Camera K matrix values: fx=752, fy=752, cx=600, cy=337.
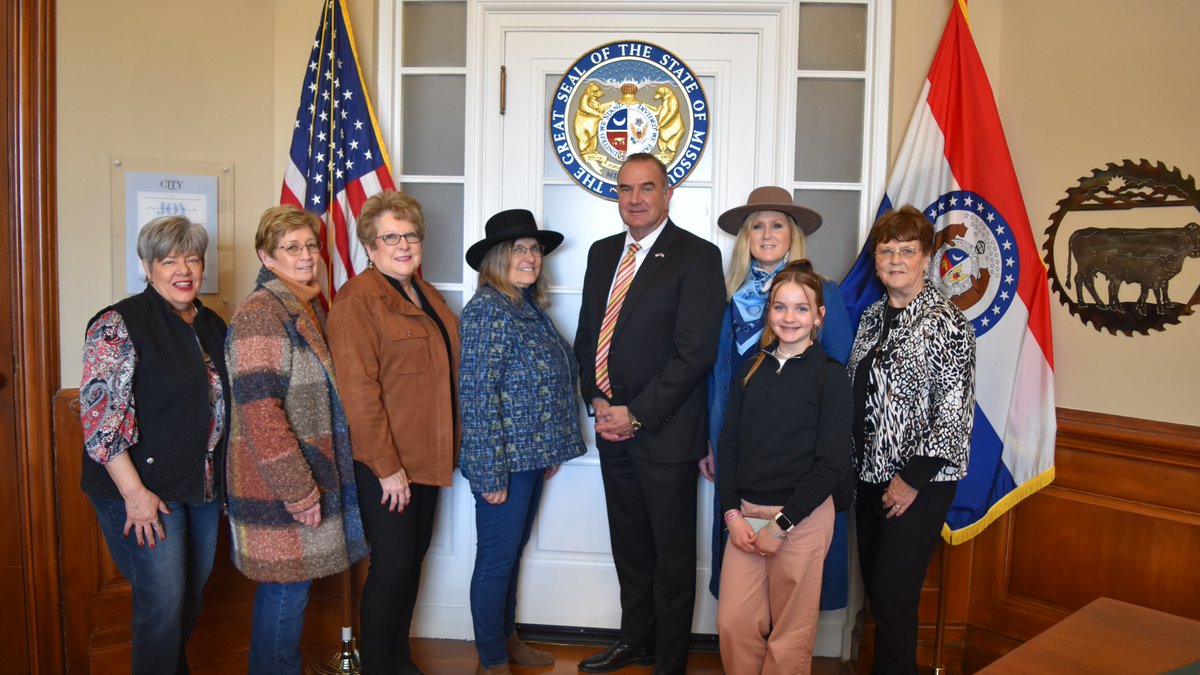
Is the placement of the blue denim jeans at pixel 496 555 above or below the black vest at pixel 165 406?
below

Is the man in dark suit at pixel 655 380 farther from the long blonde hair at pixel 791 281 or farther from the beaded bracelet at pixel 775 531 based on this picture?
the beaded bracelet at pixel 775 531

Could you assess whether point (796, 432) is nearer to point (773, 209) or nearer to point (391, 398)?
point (773, 209)

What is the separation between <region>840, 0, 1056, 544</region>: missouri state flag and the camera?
2.54 metres

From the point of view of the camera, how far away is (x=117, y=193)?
8.39ft

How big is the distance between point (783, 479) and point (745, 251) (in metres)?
0.84

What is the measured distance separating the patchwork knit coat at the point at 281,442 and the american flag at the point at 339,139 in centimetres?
63

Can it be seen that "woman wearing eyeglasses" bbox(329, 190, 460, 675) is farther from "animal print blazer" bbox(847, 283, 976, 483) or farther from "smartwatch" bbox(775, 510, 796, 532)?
"animal print blazer" bbox(847, 283, 976, 483)

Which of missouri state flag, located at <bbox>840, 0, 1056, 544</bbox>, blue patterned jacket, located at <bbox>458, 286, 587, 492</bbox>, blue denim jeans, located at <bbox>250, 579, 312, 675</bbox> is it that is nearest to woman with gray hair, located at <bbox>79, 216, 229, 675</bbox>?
blue denim jeans, located at <bbox>250, 579, 312, 675</bbox>

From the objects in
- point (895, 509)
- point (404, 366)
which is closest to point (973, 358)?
point (895, 509)

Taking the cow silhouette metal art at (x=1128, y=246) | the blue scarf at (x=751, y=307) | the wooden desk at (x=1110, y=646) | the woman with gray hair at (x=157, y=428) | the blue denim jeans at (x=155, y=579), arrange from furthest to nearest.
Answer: the blue scarf at (x=751, y=307)
the cow silhouette metal art at (x=1128, y=246)
the blue denim jeans at (x=155, y=579)
the woman with gray hair at (x=157, y=428)
the wooden desk at (x=1110, y=646)

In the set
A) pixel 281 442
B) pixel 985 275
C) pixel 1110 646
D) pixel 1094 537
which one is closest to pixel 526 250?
pixel 281 442

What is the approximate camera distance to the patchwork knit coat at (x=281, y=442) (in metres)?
2.04

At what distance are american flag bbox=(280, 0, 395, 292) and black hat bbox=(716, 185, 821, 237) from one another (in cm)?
128

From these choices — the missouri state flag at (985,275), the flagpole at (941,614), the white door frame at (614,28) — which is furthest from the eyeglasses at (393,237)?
the flagpole at (941,614)
